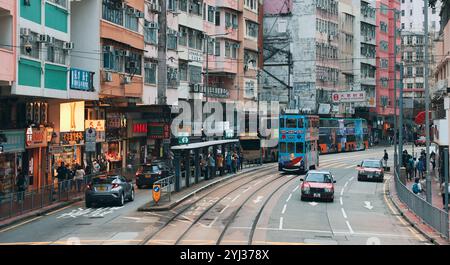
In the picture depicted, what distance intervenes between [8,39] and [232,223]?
1238 cm

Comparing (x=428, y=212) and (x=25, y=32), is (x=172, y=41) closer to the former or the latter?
(x=25, y=32)

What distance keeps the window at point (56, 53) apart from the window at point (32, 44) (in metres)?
1.22

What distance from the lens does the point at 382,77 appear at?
118 metres

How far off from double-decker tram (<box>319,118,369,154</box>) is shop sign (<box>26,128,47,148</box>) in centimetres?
4445

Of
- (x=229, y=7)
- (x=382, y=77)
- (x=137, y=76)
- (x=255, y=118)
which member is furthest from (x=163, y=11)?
(x=382, y=77)

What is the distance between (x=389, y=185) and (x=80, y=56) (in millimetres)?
21945

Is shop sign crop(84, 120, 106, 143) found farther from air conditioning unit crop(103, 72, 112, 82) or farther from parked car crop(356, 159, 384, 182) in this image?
parked car crop(356, 159, 384, 182)

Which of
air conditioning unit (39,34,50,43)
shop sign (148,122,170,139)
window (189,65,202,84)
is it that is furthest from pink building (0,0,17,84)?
window (189,65,202,84)

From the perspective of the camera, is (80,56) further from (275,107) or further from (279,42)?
(279,42)

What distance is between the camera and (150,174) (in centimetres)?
4081

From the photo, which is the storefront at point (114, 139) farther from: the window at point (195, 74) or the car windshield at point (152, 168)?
the window at point (195, 74)

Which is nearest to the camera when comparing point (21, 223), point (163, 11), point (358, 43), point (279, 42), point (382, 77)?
point (21, 223)

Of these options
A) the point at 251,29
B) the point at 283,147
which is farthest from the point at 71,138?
the point at 251,29

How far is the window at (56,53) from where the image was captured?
3381 centimetres
